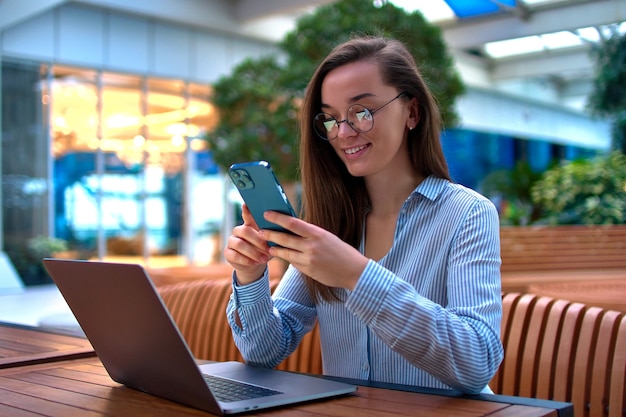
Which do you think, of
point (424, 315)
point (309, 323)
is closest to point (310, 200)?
point (309, 323)

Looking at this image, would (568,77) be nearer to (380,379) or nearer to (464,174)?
(464,174)

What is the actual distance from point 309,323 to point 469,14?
10.8 meters

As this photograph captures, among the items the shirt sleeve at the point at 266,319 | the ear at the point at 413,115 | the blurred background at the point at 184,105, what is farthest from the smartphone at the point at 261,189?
the blurred background at the point at 184,105

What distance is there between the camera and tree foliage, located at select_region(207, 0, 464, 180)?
7621 millimetres

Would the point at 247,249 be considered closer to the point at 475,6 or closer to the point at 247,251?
the point at 247,251

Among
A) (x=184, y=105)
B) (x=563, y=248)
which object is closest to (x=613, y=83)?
(x=563, y=248)

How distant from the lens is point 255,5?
551 inches

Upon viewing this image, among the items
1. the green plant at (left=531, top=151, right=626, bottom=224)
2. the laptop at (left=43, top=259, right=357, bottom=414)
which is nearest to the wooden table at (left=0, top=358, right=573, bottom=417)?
the laptop at (left=43, top=259, right=357, bottom=414)

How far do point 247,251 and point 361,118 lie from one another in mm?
413

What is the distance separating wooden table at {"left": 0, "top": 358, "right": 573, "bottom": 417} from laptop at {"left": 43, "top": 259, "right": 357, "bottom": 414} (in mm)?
24

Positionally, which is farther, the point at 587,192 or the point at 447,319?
the point at 587,192

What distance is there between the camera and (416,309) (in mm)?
1344

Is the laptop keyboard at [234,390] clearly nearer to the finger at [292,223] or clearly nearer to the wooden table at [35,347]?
the finger at [292,223]

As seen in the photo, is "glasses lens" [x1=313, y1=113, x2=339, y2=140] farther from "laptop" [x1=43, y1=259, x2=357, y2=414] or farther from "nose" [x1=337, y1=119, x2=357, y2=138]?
"laptop" [x1=43, y1=259, x2=357, y2=414]
